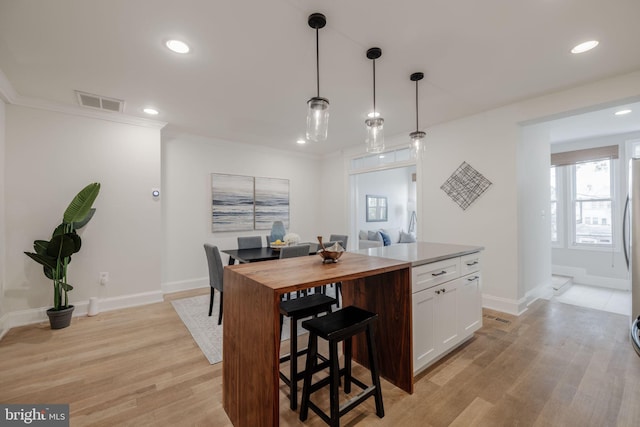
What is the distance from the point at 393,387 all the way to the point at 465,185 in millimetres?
2919

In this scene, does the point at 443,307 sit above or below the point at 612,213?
below

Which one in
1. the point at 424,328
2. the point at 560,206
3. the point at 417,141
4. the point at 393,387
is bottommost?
A: the point at 393,387

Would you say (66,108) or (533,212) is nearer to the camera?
(66,108)

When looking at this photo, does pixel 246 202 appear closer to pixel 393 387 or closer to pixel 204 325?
pixel 204 325

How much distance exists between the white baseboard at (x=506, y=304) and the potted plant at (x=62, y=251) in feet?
16.9

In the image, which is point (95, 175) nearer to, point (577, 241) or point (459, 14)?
point (459, 14)

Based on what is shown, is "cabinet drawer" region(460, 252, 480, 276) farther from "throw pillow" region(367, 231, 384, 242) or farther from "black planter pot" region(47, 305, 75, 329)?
"black planter pot" region(47, 305, 75, 329)

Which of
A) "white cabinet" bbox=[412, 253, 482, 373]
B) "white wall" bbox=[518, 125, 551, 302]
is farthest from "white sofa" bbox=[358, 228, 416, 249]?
"white cabinet" bbox=[412, 253, 482, 373]

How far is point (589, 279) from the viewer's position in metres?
4.86

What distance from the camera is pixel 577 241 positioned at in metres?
5.17

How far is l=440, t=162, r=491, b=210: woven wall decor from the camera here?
3668mm

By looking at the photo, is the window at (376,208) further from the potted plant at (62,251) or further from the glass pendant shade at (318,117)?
the potted plant at (62,251)

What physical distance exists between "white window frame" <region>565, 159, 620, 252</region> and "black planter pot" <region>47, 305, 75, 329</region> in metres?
8.11

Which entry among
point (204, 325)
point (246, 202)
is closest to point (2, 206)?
point (204, 325)
